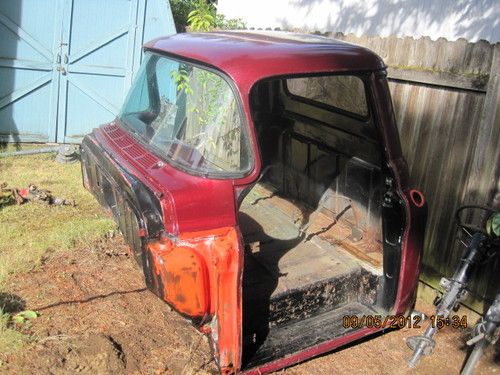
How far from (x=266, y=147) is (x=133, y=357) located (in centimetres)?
230

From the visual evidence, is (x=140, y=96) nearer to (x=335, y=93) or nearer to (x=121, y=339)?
(x=335, y=93)

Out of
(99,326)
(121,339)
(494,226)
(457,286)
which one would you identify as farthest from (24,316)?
(494,226)

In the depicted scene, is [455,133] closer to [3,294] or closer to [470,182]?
[470,182]

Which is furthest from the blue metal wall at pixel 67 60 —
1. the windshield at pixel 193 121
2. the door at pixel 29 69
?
the windshield at pixel 193 121

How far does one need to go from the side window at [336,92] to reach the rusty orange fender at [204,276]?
1.51 m

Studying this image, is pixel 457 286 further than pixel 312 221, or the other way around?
pixel 312 221

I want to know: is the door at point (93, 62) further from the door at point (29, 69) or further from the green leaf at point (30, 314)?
the green leaf at point (30, 314)

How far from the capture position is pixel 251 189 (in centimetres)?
377

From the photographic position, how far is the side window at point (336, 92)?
152 inches

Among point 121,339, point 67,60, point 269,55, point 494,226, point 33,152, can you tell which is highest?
point 269,55

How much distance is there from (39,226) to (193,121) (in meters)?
2.63

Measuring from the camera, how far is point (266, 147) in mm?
5008

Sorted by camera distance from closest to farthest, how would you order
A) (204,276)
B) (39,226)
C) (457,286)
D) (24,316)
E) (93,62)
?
(204,276)
(457,286)
(24,316)
(39,226)
(93,62)

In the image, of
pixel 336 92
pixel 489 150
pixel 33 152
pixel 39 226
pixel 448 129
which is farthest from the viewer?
pixel 33 152
